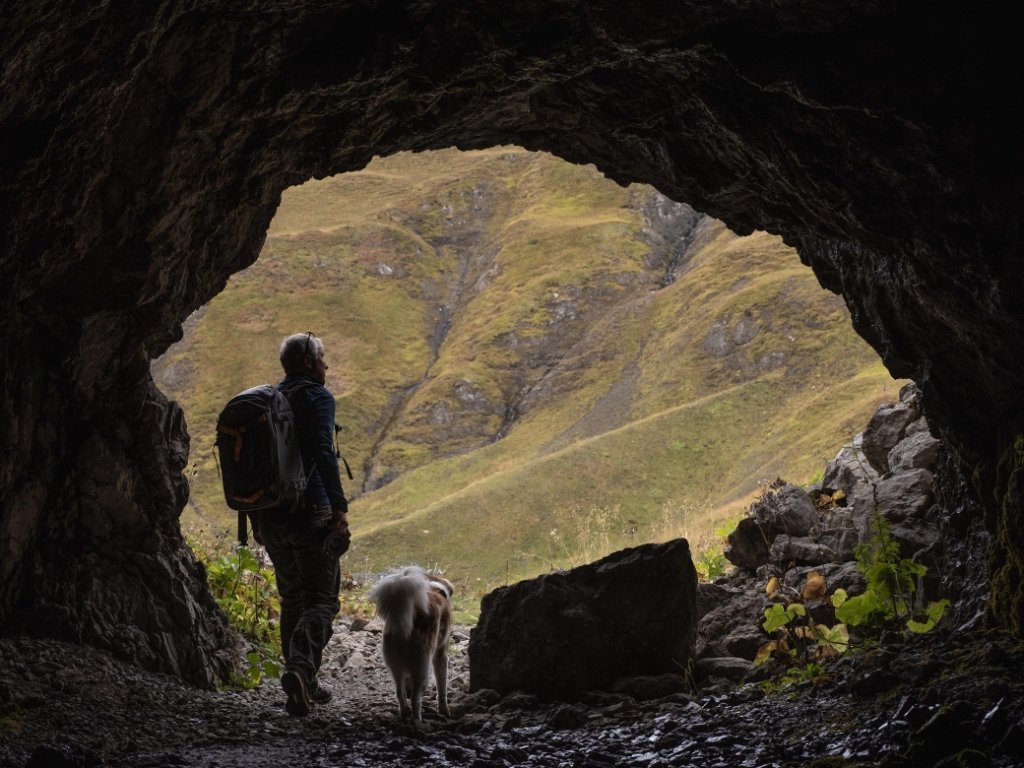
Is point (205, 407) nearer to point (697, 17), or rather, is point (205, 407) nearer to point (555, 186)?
point (555, 186)

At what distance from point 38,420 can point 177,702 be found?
2.52 meters

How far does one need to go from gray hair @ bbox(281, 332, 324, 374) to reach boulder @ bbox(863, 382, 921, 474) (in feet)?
23.0

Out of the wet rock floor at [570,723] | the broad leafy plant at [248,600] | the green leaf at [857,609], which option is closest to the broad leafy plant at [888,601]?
the green leaf at [857,609]

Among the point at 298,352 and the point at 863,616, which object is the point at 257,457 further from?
the point at 863,616

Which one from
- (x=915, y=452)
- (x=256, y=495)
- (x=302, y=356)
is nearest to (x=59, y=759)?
(x=256, y=495)

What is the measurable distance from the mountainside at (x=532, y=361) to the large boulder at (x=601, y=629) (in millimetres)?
7718

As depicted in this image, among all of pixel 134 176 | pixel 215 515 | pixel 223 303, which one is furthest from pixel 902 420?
pixel 223 303

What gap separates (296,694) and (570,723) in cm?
208

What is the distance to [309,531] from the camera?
7.19 m

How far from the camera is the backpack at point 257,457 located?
6.87m

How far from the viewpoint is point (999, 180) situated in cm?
491

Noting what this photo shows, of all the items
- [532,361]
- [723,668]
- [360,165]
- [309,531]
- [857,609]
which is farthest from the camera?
[532,361]

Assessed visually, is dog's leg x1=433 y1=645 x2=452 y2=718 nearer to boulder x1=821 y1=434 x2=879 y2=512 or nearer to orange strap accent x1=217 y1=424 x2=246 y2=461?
orange strap accent x1=217 y1=424 x2=246 y2=461

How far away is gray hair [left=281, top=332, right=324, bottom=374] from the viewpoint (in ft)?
24.7
